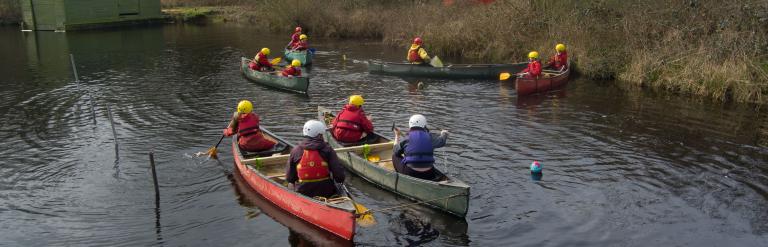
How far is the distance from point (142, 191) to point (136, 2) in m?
49.1

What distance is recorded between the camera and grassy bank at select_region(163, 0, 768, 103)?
73.7 ft

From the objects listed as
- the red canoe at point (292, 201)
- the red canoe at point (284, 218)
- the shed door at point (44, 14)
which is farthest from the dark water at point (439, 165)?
the shed door at point (44, 14)

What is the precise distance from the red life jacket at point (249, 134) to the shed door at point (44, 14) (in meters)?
44.9

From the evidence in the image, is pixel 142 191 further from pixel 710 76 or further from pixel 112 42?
pixel 112 42

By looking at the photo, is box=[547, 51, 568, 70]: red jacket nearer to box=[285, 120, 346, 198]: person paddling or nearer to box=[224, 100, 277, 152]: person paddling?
box=[224, 100, 277, 152]: person paddling

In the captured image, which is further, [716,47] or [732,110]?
[716,47]

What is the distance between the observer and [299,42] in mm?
32469

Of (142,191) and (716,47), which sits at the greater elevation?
(716,47)

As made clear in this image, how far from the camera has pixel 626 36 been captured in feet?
88.3

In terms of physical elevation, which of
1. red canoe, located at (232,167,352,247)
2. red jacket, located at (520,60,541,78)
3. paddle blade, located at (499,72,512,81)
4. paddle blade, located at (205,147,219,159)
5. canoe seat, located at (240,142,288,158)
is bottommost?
red canoe, located at (232,167,352,247)

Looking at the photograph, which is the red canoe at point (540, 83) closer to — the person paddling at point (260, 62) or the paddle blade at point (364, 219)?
the person paddling at point (260, 62)

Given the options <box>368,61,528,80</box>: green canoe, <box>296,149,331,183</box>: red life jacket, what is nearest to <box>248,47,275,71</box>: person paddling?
<box>368,61,528,80</box>: green canoe

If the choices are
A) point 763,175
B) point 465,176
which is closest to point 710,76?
point 763,175

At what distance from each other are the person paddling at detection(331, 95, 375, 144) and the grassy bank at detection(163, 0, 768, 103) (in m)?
13.2
